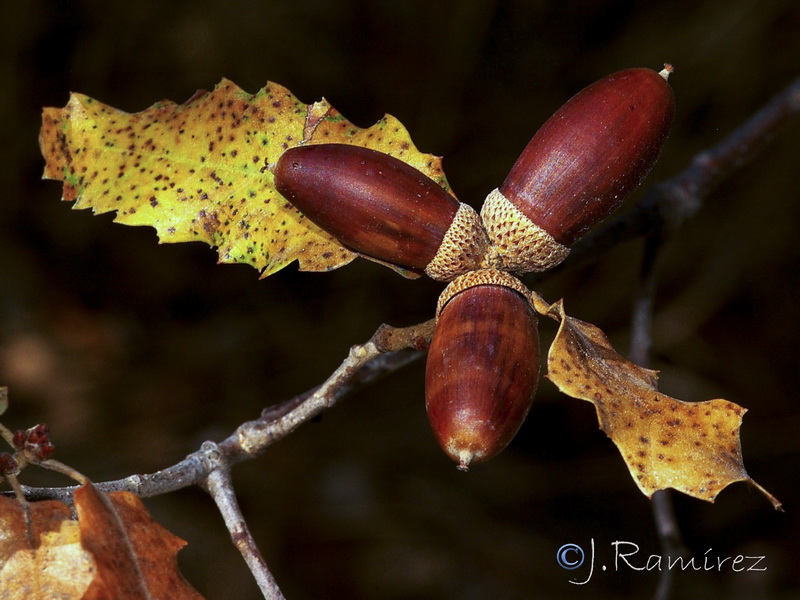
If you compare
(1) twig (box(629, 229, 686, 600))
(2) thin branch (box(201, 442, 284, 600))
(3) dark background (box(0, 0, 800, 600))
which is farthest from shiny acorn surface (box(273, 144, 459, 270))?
(3) dark background (box(0, 0, 800, 600))

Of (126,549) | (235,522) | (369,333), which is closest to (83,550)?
(126,549)

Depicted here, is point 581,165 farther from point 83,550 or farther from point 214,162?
point 83,550

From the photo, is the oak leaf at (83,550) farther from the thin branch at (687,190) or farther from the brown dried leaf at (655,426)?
the thin branch at (687,190)

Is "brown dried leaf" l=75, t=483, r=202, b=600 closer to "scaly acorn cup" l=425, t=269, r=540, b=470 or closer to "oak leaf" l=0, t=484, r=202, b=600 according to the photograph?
"oak leaf" l=0, t=484, r=202, b=600

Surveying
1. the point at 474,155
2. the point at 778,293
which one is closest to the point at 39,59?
the point at 474,155

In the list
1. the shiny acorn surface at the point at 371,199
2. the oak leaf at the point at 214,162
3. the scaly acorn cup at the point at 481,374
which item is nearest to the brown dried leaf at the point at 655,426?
the scaly acorn cup at the point at 481,374

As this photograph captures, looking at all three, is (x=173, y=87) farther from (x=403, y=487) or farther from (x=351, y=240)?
(x=351, y=240)
